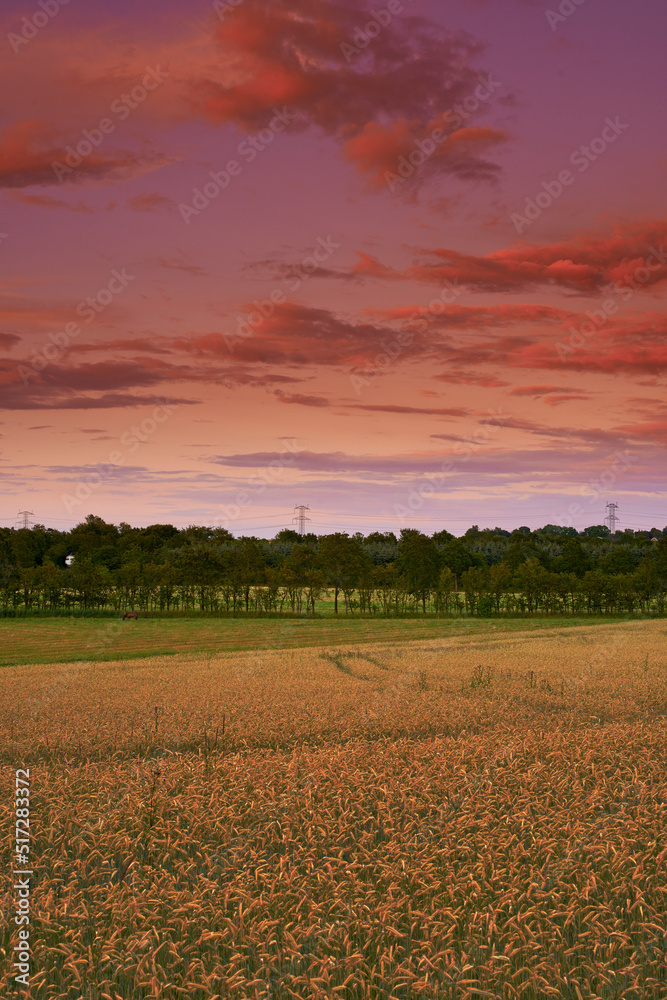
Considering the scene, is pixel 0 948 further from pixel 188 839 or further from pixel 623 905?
pixel 623 905

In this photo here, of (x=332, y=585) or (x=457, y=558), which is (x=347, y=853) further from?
(x=457, y=558)

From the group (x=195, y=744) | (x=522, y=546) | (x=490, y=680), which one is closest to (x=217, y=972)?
(x=195, y=744)

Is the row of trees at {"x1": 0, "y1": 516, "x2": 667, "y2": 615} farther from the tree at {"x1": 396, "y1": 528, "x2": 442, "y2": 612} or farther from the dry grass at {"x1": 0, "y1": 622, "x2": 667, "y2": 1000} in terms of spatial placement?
the dry grass at {"x1": 0, "y1": 622, "x2": 667, "y2": 1000}

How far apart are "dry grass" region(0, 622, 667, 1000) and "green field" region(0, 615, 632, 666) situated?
30950 millimetres

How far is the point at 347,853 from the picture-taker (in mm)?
8117

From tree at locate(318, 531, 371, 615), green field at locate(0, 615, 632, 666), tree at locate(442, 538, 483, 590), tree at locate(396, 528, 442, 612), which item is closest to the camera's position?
green field at locate(0, 615, 632, 666)

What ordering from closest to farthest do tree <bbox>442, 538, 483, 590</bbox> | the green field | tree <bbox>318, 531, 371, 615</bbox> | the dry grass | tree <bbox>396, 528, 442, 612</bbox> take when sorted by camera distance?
the dry grass → the green field → tree <bbox>318, 531, 371, 615</bbox> → tree <bbox>396, 528, 442, 612</bbox> → tree <bbox>442, 538, 483, 590</bbox>

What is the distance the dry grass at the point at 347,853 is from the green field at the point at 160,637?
102 ft

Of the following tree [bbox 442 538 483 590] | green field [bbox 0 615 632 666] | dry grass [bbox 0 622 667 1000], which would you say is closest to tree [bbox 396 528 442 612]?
tree [bbox 442 538 483 590]

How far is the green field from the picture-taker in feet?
153

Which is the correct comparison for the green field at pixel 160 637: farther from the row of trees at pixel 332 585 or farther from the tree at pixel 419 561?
the tree at pixel 419 561

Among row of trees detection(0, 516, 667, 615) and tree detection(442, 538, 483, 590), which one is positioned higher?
tree detection(442, 538, 483, 590)

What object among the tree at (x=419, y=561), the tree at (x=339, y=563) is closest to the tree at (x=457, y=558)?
the tree at (x=419, y=561)

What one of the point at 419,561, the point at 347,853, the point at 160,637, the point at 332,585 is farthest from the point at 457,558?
the point at 347,853
